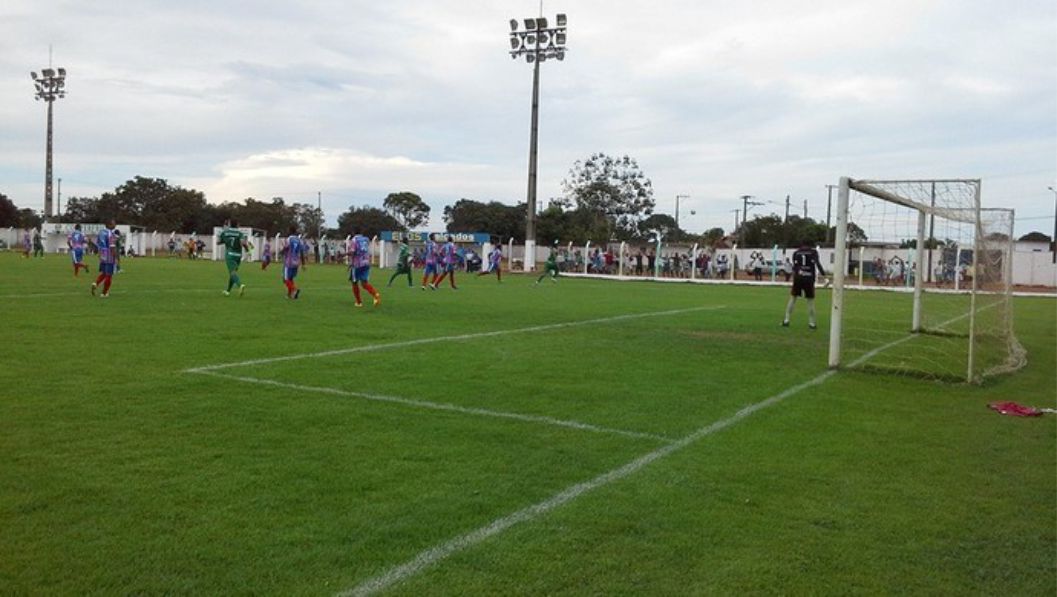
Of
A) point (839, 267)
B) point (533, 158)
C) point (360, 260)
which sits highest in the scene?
point (533, 158)

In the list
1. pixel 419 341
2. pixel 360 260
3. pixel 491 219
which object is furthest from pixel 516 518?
pixel 491 219

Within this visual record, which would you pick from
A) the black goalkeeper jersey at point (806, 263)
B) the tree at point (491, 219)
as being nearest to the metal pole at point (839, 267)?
the black goalkeeper jersey at point (806, 263)

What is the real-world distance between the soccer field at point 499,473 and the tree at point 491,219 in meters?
77.0

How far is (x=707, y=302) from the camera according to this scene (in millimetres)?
26438

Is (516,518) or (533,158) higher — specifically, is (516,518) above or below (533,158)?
below

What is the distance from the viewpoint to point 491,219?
93375mm

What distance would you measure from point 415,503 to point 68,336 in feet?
29.7

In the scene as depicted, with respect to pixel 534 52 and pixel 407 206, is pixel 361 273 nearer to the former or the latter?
pixel 534 52

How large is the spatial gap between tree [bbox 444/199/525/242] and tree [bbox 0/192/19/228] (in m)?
51.9

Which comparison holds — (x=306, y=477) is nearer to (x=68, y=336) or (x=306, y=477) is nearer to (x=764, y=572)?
(x=764, y=572)

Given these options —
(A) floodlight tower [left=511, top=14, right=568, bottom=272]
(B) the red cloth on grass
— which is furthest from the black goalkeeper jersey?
(A) floodlight tower [left=511, top=14, right=568, bottom=272]

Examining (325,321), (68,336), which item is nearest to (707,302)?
(325,321)

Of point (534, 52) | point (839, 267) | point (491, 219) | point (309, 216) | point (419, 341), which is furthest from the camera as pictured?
point (309, 216)

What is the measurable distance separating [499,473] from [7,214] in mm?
109480
